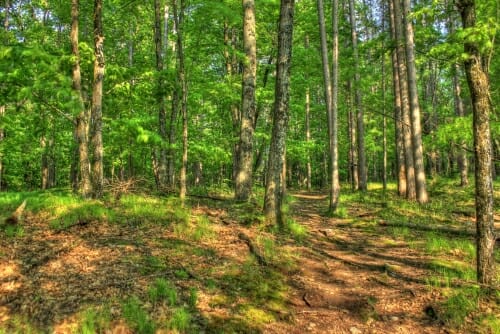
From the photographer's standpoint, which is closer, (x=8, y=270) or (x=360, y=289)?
(x=8, y=270)

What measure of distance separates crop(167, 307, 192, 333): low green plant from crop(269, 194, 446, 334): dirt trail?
109cm

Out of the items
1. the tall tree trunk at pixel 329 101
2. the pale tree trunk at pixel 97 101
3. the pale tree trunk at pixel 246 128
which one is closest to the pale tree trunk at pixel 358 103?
the tall tree trunk at pixel 329 101

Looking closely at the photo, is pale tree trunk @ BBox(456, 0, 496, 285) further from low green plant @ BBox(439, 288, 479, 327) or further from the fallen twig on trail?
the fallen twig on trail

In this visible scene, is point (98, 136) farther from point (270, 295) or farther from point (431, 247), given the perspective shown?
point (431, 247)

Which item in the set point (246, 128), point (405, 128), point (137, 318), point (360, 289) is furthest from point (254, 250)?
point (405, 128)

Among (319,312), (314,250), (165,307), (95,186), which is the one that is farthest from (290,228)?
(95,186)

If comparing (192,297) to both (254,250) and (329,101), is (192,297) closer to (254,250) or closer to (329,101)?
(254,250)

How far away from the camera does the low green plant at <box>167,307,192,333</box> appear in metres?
4.19

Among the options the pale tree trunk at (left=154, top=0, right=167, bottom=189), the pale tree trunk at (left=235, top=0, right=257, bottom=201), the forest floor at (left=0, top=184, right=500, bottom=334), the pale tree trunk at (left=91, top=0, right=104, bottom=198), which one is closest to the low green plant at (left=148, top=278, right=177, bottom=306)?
the forest floor at (left=0, top=184, right=500, bottom=334)

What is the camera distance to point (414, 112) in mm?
14508

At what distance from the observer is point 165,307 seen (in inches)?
181

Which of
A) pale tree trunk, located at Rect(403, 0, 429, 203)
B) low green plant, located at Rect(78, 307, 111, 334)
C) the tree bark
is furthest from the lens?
the tree bark

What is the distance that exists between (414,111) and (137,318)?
1366 centimetres

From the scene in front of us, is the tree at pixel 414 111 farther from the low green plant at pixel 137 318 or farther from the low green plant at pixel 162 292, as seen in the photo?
the low green plant at pixel 137 318
